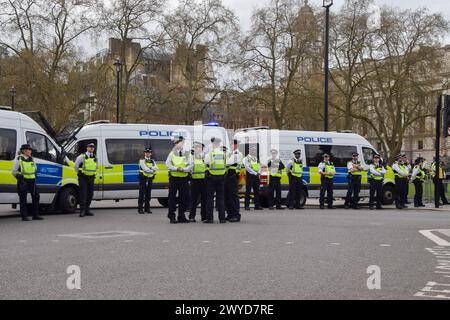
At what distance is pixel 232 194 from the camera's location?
13711 mm

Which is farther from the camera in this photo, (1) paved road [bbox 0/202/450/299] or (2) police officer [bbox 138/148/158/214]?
(2) police officer [bbox 138/148/158/214]

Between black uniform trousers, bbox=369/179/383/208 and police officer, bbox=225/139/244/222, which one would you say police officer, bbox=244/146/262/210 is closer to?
black uniform trousers, bbox=369/179/383/208

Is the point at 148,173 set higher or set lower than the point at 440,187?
higher

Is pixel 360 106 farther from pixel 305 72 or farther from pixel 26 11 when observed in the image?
pixel 26 11

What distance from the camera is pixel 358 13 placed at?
4191cm

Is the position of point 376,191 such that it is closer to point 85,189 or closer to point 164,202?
point 164,202

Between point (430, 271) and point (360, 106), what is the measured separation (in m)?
40.2

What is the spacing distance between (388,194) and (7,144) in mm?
13066

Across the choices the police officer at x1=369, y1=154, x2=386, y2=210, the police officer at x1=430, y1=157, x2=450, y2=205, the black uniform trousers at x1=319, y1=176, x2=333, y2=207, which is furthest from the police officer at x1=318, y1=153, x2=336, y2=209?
the police officer at x1=430, y1=157, x2=450, y2=205

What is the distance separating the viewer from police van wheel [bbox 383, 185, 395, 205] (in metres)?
21.8

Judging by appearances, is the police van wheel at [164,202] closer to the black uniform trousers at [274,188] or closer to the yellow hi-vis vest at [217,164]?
the black uniform trousers at [274,188]

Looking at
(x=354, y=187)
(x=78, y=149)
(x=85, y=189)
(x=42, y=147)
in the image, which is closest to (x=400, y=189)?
(x=354, y=187)

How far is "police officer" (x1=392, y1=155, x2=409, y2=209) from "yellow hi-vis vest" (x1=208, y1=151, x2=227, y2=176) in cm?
888

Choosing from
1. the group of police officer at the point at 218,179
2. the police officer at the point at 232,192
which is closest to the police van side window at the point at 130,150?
the group of police officer at the point at 218,179
